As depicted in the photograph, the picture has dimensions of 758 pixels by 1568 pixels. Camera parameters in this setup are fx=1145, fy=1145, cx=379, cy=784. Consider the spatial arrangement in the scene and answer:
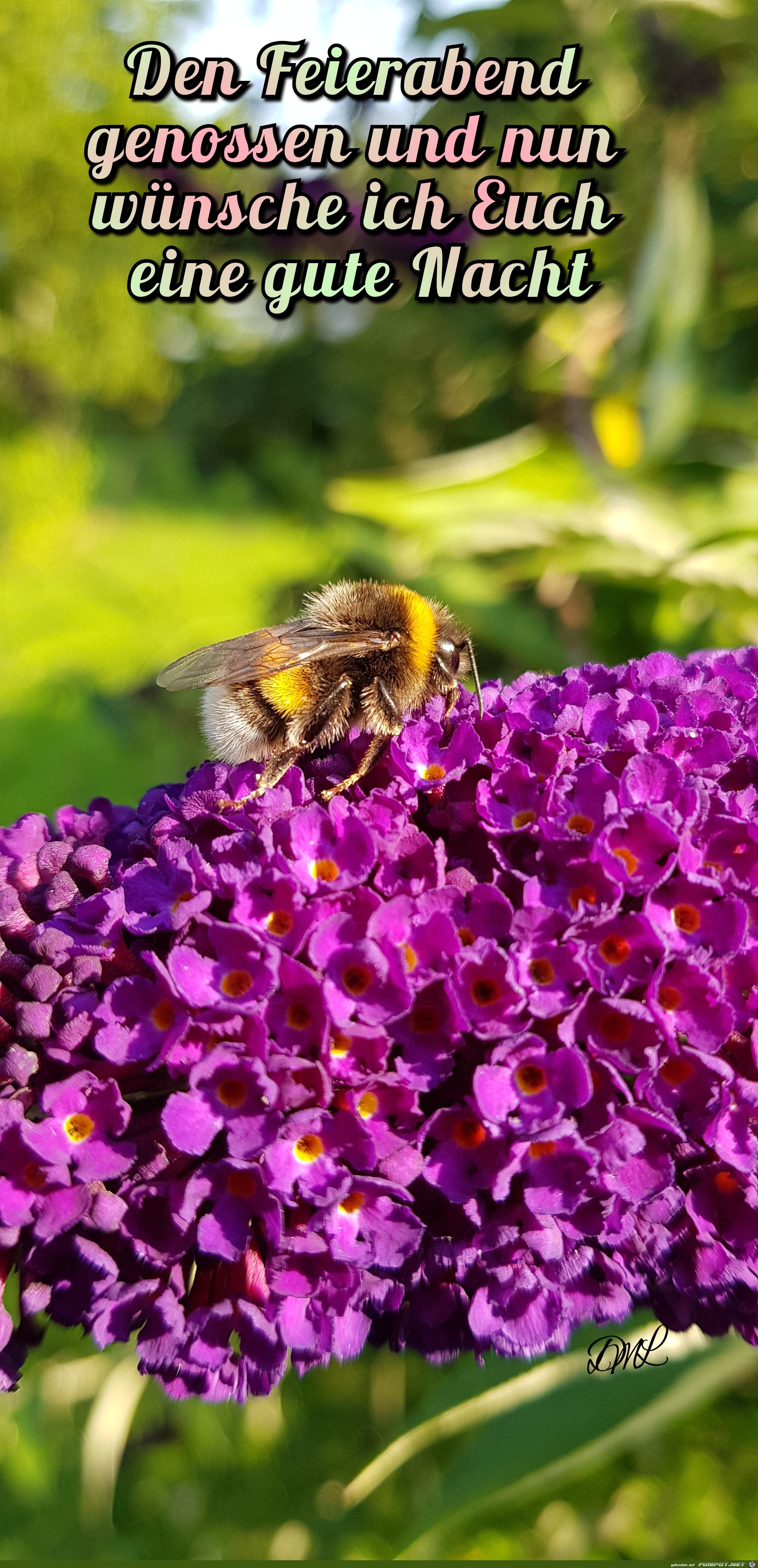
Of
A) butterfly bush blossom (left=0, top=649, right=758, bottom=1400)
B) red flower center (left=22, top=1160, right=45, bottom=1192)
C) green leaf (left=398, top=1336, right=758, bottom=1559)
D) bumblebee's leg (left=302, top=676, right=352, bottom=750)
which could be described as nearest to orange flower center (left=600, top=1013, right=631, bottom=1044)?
butterfly bush blossom (left=0, top=649, right=758, bottom=1400)

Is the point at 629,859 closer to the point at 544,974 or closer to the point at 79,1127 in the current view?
the point at 544,974

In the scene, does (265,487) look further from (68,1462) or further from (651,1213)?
(651,1213)

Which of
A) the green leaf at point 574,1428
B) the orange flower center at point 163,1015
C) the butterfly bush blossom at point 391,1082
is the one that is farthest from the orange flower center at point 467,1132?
the green leaf at point 574,1428

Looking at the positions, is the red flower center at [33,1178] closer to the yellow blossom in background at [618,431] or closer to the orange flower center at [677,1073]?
the orange flower center at [677,1073]

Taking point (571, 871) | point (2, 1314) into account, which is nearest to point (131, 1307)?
point (2, 1314)
